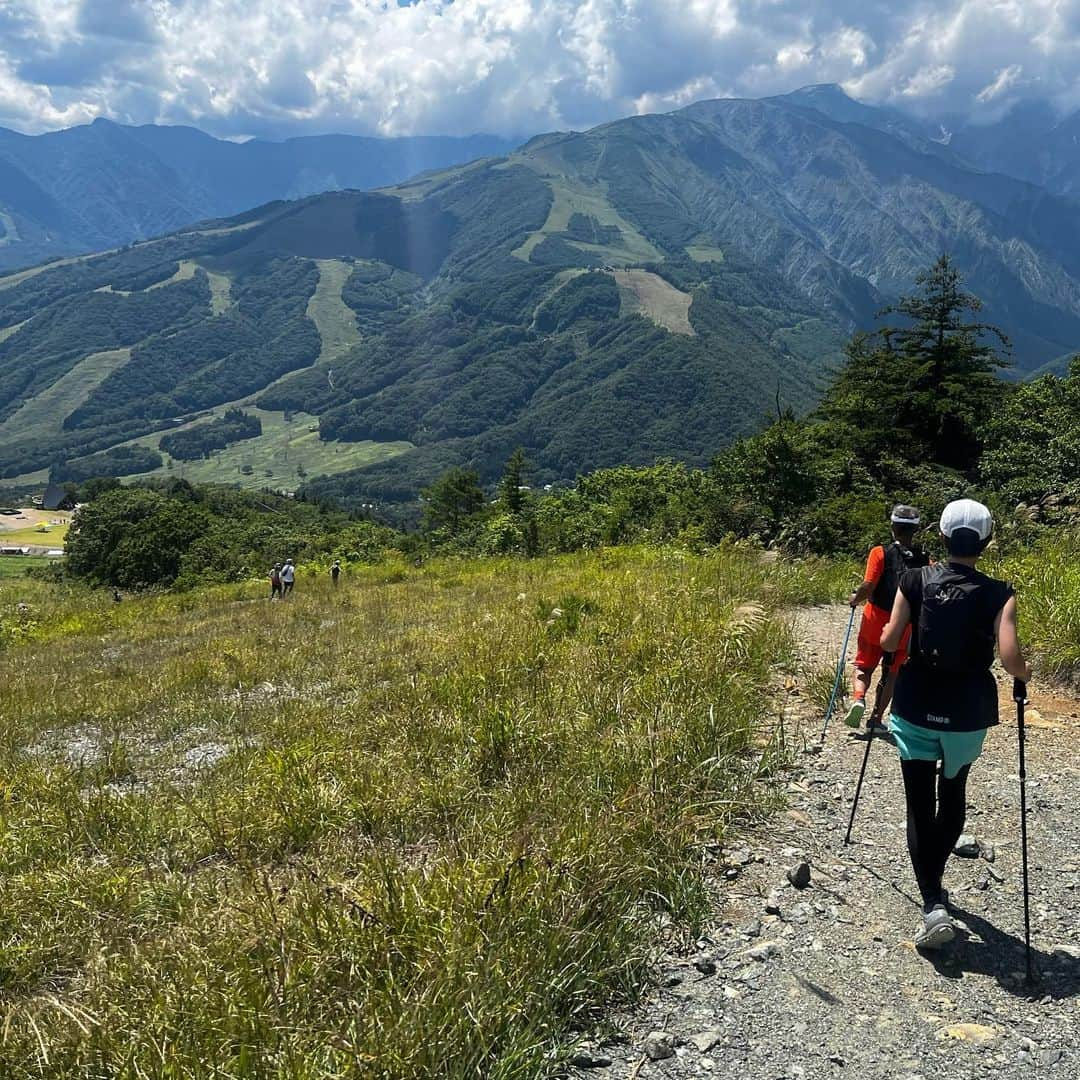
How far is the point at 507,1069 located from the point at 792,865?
2254 mm

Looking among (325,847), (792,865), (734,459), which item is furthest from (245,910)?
(734,459)

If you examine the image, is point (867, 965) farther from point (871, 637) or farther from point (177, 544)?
point (177, 544)

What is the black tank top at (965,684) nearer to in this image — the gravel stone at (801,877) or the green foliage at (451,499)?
the gravel stone at (801,877)

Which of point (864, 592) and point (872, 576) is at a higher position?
point (872, 576)

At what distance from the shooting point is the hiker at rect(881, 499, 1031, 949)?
137 inches

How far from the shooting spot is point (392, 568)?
28094 mm

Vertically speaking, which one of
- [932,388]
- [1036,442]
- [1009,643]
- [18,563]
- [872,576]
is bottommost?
[18,563]

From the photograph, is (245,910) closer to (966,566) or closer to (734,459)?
(966,566)

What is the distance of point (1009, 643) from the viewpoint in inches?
133

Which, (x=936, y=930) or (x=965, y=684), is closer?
(x=936, y=930)

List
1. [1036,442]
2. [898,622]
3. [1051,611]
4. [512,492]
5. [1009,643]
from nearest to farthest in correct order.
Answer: [1009,643]
[898,622]
[1051,611]
[1036,442]
[512,492]

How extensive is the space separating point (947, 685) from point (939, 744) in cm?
32

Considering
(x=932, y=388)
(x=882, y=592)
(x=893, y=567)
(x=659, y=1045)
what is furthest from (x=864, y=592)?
(x=932, y=388)

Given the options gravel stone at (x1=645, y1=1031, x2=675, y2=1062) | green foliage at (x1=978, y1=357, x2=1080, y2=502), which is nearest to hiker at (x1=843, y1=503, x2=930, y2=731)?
gravel stone at (x1=645, y1=1031, x2=675, y2=1062)
